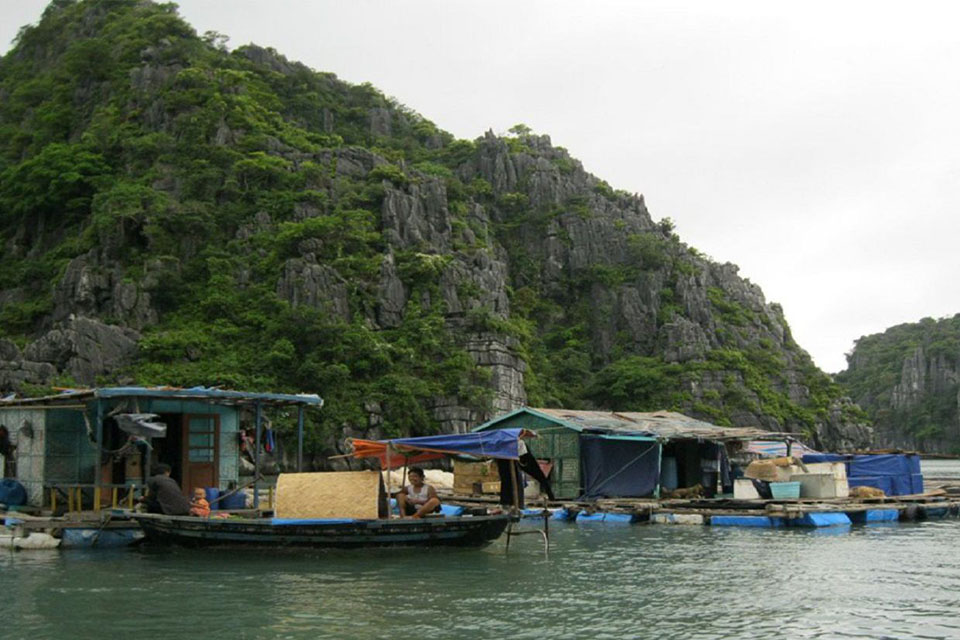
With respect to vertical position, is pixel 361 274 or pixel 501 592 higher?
pixel 361 274

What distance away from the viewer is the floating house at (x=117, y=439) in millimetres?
22094

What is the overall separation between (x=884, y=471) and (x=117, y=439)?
1040 inches

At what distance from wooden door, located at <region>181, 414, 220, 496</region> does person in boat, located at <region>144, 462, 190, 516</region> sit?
4.02 meters

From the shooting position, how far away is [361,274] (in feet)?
220

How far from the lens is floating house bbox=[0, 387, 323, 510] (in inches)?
870

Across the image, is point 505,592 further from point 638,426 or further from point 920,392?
point 920,392

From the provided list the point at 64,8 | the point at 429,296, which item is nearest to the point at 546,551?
the point at 429,296

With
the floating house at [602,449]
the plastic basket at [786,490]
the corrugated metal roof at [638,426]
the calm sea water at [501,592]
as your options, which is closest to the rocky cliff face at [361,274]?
the corrugated metal roof at [638,426]

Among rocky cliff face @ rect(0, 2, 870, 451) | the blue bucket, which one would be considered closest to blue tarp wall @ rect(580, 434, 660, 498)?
the blue bucket

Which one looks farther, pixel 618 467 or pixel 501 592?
pixel 618 467

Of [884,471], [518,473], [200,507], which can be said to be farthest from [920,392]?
[200,507]

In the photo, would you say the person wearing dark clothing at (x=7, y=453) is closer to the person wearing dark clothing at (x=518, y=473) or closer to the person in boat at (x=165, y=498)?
the person in boat at (x=165, y=498)

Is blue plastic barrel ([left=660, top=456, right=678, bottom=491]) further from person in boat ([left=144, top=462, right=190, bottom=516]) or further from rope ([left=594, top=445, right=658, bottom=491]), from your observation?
person in boat ([left=144, top=462, right=190, bottom=516])

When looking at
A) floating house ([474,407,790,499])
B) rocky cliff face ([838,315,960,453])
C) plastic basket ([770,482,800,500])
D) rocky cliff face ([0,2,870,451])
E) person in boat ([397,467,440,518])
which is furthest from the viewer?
rocky cliff face ([838,315,960,453])
